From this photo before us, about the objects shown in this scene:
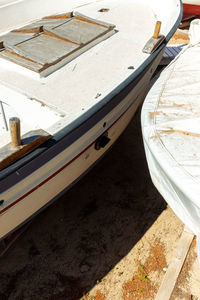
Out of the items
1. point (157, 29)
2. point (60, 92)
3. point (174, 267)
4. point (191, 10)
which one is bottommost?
point (174, 267)

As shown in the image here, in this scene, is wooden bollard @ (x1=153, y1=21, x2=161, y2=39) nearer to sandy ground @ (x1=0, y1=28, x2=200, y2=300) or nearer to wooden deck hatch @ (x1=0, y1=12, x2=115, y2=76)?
wooden deck hatch @ (x1=0, y1=12, x2=115, y2=76)

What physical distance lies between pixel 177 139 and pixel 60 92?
5.25 feet

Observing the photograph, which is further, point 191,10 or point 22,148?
point 191,10

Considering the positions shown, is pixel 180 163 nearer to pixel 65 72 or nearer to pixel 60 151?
pixel 60 151

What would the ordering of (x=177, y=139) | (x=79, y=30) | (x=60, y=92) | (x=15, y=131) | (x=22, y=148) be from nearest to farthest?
1. (x=15, y=131)
2. (x=22, y=148)
3. (x=177, y=139)
4. (x=60, y=92)
5. (x=79, y=30)

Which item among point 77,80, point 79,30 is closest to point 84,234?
point 77,80

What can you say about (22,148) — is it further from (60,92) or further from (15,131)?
(60,92)

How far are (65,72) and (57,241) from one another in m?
2.25

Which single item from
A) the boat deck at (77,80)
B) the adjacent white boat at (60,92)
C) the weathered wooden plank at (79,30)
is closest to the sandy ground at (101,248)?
the adjacent white boat at (60,92)

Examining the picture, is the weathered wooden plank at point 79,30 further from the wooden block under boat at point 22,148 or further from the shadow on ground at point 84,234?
the wooden block under boat at point 22,148

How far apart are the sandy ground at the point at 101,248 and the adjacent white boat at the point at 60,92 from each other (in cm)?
57

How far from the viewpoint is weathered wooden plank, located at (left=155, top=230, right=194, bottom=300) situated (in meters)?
3.30

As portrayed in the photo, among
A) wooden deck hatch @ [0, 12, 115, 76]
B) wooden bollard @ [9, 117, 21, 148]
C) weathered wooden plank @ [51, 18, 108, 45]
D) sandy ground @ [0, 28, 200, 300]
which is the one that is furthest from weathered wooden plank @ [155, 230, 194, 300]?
weathered wooden plank @ [51, 18, 108, 45]

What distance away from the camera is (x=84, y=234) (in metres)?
3.90
